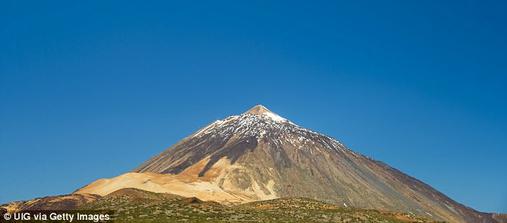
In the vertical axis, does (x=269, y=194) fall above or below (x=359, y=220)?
above

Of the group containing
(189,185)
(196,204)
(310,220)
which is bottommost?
(310,220)

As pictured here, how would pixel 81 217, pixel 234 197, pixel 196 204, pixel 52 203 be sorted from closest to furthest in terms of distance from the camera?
pixel 81 217, pixel 196 204, pixel 52 203, pixel 234 197

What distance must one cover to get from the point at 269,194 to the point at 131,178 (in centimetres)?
4383

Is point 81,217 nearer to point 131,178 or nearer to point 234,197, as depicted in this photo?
point 234,197

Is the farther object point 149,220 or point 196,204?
point 196,204

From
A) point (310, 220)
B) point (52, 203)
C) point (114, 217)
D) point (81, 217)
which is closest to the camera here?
point (81, 217)

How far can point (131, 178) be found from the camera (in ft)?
609

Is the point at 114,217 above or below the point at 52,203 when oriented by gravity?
below

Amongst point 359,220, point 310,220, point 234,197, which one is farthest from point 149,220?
point 234,197

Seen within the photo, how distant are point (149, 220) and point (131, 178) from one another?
13419 cm

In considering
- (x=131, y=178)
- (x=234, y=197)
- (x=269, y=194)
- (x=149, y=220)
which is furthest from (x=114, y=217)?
(x=269, y=194)

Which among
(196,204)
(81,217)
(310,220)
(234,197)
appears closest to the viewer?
(81,217)

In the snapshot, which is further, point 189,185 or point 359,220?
point 189,185

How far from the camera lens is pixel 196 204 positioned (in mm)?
67812
